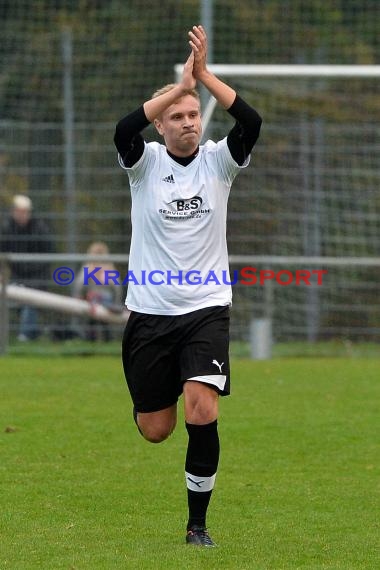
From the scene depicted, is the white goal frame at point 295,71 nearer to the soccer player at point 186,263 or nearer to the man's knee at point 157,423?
the soccer player at point 186,263

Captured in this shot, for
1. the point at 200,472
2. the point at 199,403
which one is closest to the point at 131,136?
the point at 199,403

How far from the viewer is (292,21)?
54.8ft

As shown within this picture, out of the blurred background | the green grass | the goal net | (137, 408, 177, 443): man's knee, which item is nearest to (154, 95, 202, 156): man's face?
(137, 408, 177, 443): man's knee

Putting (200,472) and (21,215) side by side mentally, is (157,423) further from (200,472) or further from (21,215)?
(21,215)

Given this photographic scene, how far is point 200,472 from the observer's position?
6.12m

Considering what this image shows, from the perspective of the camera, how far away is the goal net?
1556 centimetres

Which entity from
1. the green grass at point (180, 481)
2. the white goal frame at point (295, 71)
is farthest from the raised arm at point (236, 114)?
the white goal frame at point (295, 71)

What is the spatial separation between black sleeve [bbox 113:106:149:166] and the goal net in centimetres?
912

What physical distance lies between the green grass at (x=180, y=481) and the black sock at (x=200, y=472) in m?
0.15

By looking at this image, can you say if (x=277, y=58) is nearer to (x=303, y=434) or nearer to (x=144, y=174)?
(x=303, y=434)

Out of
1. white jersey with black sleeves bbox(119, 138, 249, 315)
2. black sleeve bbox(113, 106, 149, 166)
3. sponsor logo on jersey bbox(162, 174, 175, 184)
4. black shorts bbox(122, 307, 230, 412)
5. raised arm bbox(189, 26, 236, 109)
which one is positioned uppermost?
raised arm bbox(189, 26, 236, 109)

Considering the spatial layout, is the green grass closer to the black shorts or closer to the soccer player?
the soccer player

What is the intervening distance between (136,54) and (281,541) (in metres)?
11.5

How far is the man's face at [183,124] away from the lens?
622cm
